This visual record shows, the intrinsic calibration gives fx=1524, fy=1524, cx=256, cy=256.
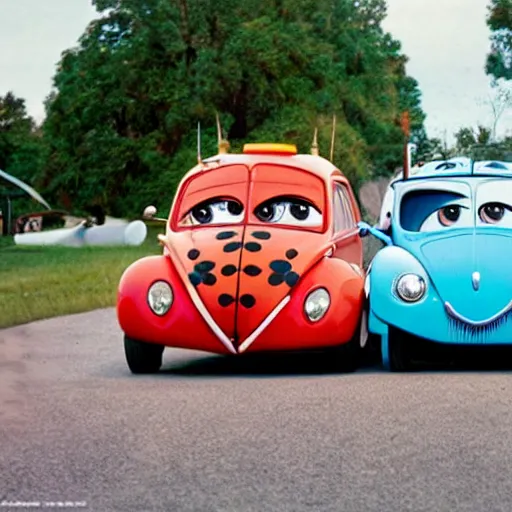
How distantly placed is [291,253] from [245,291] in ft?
1.68

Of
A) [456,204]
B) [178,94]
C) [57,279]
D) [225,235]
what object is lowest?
[57,279]

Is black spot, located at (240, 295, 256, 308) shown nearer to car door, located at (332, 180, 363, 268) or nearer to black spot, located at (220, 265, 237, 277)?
black spot, located at (220, 265, 237, 277)

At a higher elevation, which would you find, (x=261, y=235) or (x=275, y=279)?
(x=261, y=235)

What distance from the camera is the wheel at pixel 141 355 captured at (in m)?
11.2

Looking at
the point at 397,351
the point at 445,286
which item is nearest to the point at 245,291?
the point at 397,351

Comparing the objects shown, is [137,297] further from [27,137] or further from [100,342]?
[27,137]

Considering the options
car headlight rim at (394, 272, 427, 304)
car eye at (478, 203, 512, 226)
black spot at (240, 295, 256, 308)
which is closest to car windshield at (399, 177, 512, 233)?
car eye at (478, 203, 512, 226)

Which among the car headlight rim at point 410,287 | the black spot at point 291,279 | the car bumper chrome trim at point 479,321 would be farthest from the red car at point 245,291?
the car bumper chrome trim at point 479,321

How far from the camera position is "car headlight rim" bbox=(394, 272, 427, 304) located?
34.7 feet

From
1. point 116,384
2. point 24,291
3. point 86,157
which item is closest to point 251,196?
point 116,384

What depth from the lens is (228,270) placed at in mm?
10805

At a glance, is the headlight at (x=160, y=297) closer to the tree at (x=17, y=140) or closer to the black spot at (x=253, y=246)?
the black spot at (x=253, y=246)

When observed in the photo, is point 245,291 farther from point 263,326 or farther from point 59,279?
point 59,279

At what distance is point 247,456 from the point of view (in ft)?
21.9
